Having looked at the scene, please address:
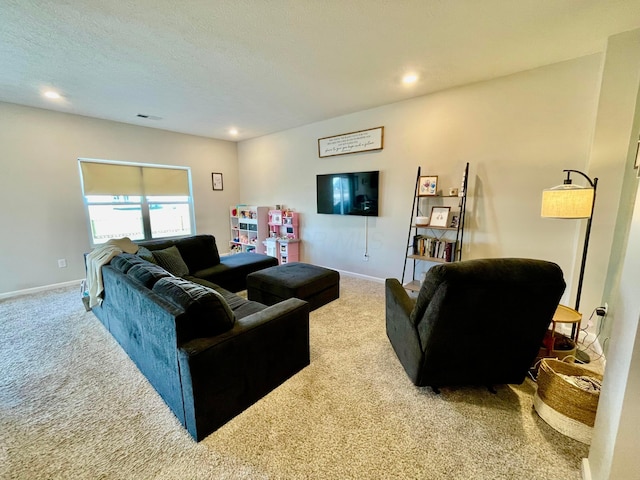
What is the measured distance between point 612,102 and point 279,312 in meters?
3.18

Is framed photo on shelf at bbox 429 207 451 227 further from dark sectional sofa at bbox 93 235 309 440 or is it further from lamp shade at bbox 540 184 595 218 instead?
dark sectional sofa at bbox 93 235 309 440

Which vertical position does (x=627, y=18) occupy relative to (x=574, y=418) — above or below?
above

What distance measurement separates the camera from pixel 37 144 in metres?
3.61

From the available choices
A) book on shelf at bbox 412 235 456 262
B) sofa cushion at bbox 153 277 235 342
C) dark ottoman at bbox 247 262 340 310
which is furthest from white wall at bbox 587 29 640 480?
dark ottoman at bbox 247 262 340 310

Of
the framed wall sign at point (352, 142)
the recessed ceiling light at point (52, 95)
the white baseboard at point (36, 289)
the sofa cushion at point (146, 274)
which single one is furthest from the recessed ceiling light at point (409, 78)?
the white baseboard at point (36, 289)

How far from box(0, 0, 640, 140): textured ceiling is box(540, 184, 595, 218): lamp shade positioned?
123 cm

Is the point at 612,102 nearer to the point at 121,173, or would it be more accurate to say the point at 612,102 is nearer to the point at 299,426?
the point at 299,426

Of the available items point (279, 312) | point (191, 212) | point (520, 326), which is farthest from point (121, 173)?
point (520, 326)

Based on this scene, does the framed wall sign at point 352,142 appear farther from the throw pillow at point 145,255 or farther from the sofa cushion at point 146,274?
the sofa cushion at point 146,274

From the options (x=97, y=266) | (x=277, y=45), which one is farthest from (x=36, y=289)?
(x=277, y=45)

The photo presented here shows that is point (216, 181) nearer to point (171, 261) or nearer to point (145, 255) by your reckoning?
point (171, 261)

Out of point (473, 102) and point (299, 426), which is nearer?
point (299, 426)

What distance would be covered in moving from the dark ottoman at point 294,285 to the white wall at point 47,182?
3.14 meters

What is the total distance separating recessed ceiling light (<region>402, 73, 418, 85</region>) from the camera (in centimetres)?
278
